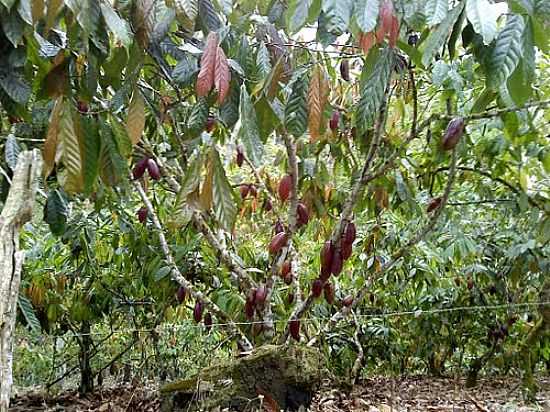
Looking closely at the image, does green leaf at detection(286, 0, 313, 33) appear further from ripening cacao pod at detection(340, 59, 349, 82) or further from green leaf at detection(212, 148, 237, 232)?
ripening cacao pod at detection(340, 59, 349, 82)

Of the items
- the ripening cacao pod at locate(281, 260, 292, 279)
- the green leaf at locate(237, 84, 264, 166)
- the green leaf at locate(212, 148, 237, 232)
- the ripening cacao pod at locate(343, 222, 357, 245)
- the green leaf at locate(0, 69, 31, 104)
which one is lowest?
the ripening cacao pod at locate(281, 260, 292, 279)

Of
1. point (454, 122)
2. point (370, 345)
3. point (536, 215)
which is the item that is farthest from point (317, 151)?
point (370, 345)

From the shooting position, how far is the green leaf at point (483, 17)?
1.00 m

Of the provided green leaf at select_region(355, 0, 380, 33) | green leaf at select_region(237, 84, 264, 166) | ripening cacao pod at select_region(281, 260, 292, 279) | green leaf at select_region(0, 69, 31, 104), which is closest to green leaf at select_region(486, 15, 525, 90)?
green leaf at select_region(355, 0, 380, 33)

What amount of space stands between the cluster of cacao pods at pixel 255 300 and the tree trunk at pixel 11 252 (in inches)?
65.6

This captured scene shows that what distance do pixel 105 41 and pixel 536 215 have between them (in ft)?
6.55

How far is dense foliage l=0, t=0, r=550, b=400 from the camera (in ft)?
4.33

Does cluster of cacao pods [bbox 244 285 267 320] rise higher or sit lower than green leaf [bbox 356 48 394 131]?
lower

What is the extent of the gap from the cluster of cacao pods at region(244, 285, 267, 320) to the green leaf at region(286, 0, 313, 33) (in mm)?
1454

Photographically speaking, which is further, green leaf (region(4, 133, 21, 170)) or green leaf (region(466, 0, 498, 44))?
green leaf (region(4, 133, 21, 170))

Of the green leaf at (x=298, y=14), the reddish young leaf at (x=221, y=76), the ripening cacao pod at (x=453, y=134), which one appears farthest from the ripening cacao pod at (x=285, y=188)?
the green leaf at (x=298, y=14)

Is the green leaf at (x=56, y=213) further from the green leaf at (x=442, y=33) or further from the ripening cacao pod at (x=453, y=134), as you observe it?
the green leaf at (x=442, y=33)

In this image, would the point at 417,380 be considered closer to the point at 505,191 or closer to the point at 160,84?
the point at 505,191

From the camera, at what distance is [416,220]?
146 inches
